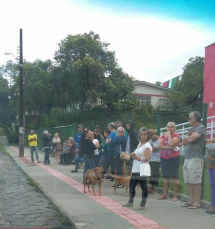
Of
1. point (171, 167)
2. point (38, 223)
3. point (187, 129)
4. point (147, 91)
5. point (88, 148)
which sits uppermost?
point (147, 91)

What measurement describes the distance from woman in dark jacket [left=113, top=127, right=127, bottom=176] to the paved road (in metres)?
2.26

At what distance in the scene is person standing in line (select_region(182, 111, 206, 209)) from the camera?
23.7 feet

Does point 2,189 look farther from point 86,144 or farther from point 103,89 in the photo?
point 103,89

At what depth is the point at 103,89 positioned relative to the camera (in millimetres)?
26094

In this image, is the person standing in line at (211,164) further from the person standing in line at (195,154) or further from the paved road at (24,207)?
the paved road at (24,207)

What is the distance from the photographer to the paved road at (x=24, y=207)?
6.71m

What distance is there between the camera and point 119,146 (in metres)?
10.4

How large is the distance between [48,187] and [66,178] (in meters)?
2.00

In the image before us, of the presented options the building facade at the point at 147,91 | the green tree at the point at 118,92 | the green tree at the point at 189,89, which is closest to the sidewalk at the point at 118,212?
the green tree at the point at 189,89

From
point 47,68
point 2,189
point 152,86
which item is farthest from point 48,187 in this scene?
point 152,86

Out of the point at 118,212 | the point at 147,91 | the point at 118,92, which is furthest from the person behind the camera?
the point at 147,91

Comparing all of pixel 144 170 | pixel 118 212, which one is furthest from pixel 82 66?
pixel 118 212

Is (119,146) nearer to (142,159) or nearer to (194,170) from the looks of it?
(142,159)

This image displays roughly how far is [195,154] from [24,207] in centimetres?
371
